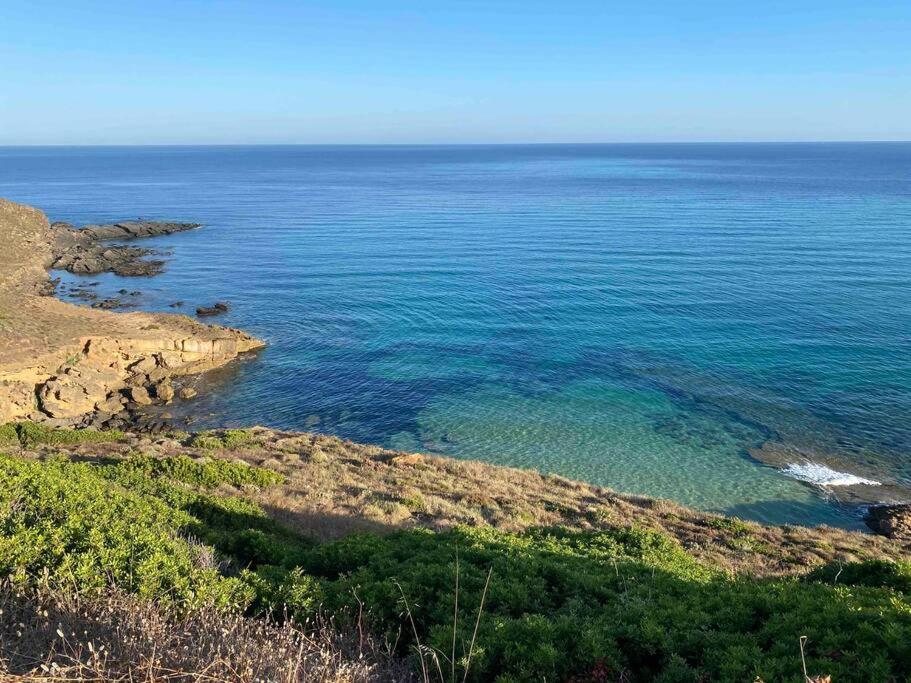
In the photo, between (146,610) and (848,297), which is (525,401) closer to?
(146,610)

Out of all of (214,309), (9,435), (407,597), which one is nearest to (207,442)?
(9,435)

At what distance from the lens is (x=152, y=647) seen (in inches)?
275

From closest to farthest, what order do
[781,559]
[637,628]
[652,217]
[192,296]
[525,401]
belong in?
[637,628], [781,559], [525,401], [192,296], [652,217]

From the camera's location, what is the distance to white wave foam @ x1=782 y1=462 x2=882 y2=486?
28562 mm

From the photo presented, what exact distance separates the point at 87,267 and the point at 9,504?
67303 millimetres

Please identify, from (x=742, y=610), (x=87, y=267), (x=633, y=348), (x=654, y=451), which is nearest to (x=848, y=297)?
(x=633, y=348)

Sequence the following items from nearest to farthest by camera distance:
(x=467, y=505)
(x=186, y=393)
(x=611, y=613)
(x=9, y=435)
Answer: (x=611, y=613) < (x=467, y=505) < (x=9, y=435) < (x=186, y=393)

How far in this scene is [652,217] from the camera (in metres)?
94.9

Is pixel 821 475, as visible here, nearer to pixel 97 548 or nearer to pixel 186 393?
pixel 97 548

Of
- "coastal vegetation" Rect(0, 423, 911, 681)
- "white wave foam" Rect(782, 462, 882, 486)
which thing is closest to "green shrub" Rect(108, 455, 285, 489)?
"coastal vegetation" Rect(0, 423, 911, 681)

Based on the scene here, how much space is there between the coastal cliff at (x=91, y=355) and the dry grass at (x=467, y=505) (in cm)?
979

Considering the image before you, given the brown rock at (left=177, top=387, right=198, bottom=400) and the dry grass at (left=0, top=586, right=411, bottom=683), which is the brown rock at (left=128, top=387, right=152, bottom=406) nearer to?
the brown rock at (left=177, top=387, right=198, bottom=400)

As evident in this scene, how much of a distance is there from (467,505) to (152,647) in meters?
15.9

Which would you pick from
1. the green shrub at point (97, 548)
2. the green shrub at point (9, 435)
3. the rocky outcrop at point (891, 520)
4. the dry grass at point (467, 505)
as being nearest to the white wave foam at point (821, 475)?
the rocky outcrop at point (891, 520)
